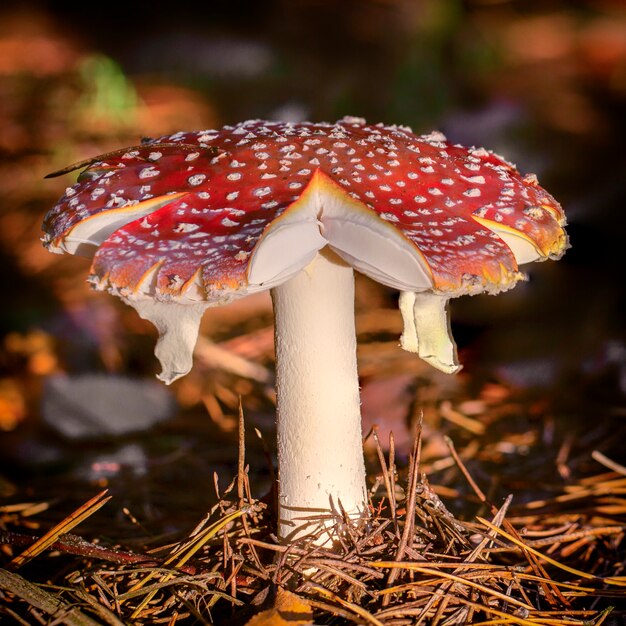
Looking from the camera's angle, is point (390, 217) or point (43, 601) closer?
point (390, 217)

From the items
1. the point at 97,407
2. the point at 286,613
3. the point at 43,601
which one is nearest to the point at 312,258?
the point at 286,613

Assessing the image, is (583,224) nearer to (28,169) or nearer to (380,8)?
(380,8)

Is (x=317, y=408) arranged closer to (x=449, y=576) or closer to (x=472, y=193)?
(x=449, y=576)

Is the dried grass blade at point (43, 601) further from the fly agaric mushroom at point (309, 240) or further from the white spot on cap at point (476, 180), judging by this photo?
the white spot on cap at point (476, 180)

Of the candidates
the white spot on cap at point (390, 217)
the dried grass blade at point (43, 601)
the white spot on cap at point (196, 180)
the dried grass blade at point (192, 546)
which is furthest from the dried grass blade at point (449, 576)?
the white spot on cap at point (196, 180)

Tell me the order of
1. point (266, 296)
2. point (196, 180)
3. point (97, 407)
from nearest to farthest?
point (196, 180)
point (97, 407)
point (266, 296)

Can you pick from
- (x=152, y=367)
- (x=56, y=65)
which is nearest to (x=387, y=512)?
(x=152, y=367)
